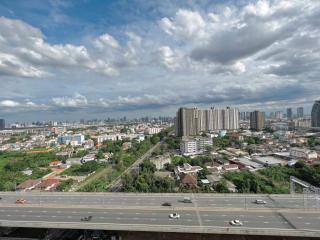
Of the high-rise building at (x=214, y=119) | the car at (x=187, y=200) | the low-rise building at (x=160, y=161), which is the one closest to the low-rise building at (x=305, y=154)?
the low-rise building at (x=160, y=161)

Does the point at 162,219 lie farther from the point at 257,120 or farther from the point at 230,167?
the point at 257,120

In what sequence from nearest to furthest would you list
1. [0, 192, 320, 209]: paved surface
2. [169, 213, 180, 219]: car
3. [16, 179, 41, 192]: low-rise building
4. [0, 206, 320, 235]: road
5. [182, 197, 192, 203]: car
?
[0, 206, 320, 235]: road < [169, 213, 180, 219]: car < [0, 192, 320, 209]: paved surface < [182, 197, 192, 203]: car < [16, 179, 41, 192]: low-rise building

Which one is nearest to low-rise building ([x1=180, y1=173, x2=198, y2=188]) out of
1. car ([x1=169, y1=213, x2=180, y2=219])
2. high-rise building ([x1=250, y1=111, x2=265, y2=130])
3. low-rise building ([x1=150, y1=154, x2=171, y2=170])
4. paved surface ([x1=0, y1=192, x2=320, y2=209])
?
paved surface ([x1=0, y1=192, x2=320, y2=209])

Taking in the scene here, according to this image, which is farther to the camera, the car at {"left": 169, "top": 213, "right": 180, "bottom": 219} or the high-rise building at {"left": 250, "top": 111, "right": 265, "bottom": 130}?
the high-rise building at {"left": 250, "top": 111, "right": 265, "bottom": 130}

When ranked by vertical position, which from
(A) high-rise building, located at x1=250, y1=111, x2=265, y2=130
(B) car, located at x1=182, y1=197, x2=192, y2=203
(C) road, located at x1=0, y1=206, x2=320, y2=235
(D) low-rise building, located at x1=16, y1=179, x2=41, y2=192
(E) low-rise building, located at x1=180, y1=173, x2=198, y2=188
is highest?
(A) high-rise building, located at x1=250, y1=111, x2=265, y2=130

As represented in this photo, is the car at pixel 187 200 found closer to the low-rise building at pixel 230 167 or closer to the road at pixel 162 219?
the road at pixel 162 219

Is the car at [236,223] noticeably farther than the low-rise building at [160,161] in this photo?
No

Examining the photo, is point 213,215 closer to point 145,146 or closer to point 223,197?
point 223,197

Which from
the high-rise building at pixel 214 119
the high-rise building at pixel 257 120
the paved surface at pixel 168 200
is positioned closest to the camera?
the paved surface at pixel 168 200

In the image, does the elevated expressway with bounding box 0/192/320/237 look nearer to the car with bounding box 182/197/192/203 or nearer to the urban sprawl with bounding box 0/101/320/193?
the car with bounding box 182/197/192/203
